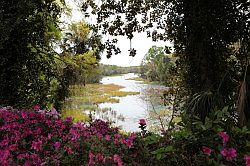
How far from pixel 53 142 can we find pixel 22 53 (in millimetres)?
4892

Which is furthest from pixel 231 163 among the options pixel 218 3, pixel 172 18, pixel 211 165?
pixel 172 18

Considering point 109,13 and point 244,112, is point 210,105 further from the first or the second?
point 109,13

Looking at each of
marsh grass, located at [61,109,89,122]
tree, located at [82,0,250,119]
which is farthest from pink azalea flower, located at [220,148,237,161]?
marsh grass, located at [61,109,89,122]

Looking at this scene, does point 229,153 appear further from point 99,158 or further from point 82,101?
point 82,101

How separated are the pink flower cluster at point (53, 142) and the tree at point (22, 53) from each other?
3.82 m

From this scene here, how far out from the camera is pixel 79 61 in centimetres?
1102

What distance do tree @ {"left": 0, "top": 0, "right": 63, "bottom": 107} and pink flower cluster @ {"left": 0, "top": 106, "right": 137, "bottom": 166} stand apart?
3.82m

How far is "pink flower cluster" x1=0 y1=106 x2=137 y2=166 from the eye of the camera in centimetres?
214

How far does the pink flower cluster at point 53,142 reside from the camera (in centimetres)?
214

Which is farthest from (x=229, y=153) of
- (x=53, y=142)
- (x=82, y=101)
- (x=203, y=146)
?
(x=82, y=101)

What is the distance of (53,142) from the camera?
257 cm

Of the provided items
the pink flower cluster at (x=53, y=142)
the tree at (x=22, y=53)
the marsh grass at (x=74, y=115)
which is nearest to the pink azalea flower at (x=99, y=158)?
the pink flower cluster at (x=53, y=142)

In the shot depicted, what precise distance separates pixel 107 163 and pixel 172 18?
3882 millimetres

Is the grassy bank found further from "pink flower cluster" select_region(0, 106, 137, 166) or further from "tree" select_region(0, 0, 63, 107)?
"pink flower cluster" select_region(0, 106, 137, 166)
